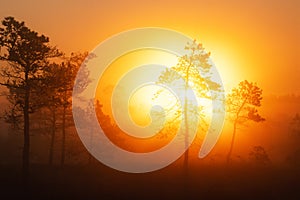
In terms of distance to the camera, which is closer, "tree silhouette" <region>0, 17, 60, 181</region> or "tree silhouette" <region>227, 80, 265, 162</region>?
"tree silhouette" <region>0, 17, 60, 181</region>

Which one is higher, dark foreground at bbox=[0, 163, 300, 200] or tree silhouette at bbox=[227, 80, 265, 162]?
tree silhouette at bbox=[227, 80, 265, 162]

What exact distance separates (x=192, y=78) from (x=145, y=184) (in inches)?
414

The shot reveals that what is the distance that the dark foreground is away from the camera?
2845 centimetres

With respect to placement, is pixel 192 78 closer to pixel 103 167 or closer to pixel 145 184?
pixel 145 184

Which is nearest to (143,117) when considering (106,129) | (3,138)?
(106,129)

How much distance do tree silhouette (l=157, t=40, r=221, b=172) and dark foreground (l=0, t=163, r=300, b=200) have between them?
5241 mm

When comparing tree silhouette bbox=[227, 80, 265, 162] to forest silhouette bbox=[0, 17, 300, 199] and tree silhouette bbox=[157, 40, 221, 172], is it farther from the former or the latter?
tree silhouette bbox=[157, 40, 221, 172]

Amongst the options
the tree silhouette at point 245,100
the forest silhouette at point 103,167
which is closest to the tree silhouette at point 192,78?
the forest silhouette at point 103,167

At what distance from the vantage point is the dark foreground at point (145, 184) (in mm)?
28453

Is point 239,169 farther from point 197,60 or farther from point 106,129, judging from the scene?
point 197,60

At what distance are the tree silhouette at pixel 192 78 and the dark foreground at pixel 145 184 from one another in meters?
5.24

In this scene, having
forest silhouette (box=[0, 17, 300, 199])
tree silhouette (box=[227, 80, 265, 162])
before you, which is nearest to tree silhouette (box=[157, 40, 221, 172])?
forest silhouette (box=[0, 17, 300, 199])

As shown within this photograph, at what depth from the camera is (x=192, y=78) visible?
31.3 m

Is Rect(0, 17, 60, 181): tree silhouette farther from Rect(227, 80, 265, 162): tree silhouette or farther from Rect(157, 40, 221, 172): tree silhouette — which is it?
Rect(227, 80, 265, 162): tree silhouette
